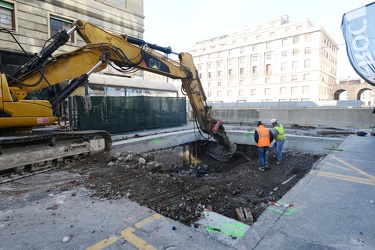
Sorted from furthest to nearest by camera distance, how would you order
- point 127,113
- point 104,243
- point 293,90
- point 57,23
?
point 293,90 → point 57,23 → point 127,113 → point 104,243

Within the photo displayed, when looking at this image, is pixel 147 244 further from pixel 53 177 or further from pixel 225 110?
pixel 225 110

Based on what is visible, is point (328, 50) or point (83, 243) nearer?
point (83, 243)

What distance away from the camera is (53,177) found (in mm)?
5070

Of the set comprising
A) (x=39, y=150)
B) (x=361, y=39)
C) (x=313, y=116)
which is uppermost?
(x=361, y=39)

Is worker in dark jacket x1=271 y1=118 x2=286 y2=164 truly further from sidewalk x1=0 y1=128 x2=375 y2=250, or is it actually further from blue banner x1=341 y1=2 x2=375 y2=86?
blue banner x1=341 y1=2 x2=375 y2=86

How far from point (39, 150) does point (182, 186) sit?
3.66 meters

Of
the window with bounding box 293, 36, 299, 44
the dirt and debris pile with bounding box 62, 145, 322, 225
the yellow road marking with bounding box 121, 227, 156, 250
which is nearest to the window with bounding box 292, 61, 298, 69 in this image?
the window with bounding box 293, 36, 299, 44

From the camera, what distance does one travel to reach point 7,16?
11883 mm

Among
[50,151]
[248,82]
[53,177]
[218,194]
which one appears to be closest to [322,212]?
[218,194]

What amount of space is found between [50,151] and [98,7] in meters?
13.7

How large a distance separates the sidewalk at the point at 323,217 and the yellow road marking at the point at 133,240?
1.06 metres

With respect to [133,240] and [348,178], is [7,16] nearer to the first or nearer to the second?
[133,240]

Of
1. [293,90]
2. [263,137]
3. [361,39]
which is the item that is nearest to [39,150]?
[263,137]

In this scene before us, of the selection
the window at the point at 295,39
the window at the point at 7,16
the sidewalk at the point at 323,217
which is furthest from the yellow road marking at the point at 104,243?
the window at the point at 295,39
